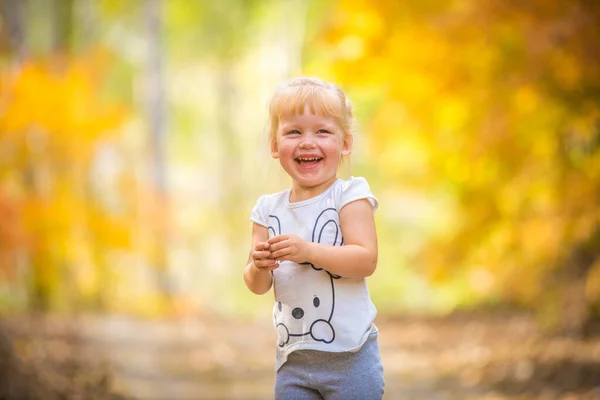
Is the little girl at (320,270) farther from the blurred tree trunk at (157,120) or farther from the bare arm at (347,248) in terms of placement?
the blurred tree trunk at (157,120)

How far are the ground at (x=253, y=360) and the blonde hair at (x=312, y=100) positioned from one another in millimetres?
4187

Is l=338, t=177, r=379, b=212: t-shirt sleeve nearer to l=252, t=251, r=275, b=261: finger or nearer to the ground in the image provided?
l=252, t=251, r=275, b=261: finger

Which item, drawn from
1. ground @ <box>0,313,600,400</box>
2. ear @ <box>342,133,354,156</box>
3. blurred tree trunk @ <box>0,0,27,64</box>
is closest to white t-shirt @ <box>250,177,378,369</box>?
ear @ <box>342,133,354,156</box>

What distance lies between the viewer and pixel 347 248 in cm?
196

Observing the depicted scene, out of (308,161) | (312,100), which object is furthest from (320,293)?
(312,100)

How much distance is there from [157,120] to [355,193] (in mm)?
15064

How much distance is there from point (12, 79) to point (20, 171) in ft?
6.20

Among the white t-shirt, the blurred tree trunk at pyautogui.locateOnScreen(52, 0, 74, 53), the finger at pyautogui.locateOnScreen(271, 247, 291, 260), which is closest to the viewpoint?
the finger at pyautogui.locateOnScreen(271, 247, 291, 260)

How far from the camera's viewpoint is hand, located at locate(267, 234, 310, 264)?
1894 mm

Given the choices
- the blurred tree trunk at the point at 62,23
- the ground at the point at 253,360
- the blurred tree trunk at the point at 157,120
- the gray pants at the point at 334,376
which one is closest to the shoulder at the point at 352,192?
the gray pants at the point at 334,376

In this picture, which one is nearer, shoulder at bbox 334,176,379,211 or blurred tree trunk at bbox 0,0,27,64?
shoulder at bbox 334,176,379,211

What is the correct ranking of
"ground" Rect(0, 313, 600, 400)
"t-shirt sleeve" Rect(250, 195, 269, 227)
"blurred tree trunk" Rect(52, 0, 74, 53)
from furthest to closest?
"blurred tree trunk" Rect(52, 0, 74, 53)
"ground" Rect(0, 313, 600, 400)
"t-shirt sleeve" Rect(250, 195, 269, 227)

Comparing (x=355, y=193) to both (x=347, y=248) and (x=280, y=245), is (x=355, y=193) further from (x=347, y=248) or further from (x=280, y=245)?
(x=280, y=245)

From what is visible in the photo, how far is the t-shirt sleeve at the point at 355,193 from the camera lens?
6.70ft
